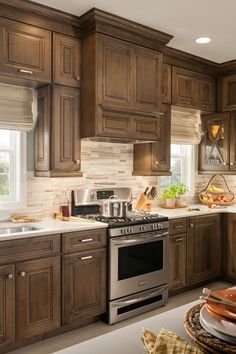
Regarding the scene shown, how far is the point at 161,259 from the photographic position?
3586 millimetres

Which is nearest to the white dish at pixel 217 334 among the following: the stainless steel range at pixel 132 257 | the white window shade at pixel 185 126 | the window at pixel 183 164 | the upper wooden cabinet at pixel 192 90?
the stainless steel range at pixel 132 257

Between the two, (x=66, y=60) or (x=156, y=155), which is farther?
(x=156, y=155)

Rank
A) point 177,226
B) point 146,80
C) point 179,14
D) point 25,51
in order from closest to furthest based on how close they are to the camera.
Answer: point 25,51 → point 179,14 → point 146,80 → point 177,226

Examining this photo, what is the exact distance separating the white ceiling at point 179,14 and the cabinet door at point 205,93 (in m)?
0.71

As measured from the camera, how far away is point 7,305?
8.50 ft

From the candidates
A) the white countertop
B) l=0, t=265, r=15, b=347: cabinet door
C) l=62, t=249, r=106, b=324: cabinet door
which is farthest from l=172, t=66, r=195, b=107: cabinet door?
l=0, t=265, r=15, b=347: cabinet door

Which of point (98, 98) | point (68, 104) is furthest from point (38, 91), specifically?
point (98, 98)

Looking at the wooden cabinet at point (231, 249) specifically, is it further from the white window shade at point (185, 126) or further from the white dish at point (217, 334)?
the white dish at point (217, 334)

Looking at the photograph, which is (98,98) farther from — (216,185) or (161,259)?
(216,185)

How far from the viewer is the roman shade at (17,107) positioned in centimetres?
311

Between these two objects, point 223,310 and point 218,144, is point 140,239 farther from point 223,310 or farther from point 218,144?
point 223,310

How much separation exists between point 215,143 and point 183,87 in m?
0.97

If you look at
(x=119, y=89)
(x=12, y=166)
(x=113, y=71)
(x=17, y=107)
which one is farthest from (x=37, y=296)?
(x=113, y=71)

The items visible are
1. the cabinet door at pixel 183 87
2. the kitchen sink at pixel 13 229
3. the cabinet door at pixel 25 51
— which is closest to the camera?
the cabinet door at pixel 25 51
